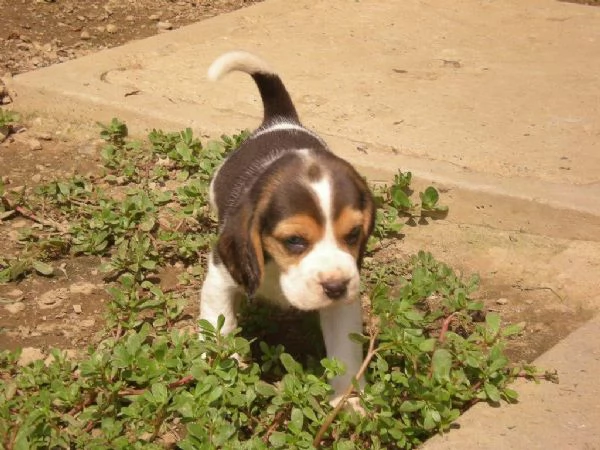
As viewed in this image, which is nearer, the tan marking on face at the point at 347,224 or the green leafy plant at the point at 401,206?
the tan marking on face at the point at 347,224

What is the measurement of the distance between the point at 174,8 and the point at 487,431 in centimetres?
729

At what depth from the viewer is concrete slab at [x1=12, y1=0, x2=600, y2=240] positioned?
5.29 m

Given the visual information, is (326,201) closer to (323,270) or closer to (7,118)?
(323,270)

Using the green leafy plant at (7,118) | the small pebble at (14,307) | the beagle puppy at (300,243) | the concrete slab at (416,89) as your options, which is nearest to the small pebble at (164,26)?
the concrete slab at (416,89)

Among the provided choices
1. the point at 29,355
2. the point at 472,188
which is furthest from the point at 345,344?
the point at 472,188

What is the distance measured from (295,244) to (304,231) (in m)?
0.08

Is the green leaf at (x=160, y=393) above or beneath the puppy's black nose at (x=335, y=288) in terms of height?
beneath

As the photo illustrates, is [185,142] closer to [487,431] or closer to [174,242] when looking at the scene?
[174,242]

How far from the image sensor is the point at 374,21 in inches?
332

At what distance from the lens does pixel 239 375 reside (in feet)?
11.3

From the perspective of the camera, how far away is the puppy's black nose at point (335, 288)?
321 centimetres

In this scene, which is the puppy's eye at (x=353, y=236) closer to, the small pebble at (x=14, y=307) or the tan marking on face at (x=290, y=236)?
the tan marking on face at (x=290, y=236)

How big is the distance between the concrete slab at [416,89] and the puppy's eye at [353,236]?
1.83 metres

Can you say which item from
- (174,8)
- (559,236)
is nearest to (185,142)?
(559,236)
